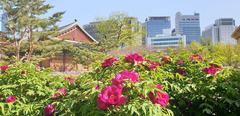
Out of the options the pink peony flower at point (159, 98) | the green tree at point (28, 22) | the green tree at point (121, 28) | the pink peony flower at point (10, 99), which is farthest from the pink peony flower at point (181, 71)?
the green tree at point (121, 28)

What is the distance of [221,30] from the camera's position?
7264 inches

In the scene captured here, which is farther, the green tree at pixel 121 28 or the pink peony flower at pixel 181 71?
the green tree at pixel 121 28

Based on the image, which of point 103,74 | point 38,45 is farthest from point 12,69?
point 38,45

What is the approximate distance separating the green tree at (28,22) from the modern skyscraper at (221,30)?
146672mm

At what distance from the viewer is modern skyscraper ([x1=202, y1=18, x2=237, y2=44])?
17400 centimetres

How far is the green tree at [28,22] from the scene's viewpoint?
26.7 meters

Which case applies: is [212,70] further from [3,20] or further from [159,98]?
[3,20]

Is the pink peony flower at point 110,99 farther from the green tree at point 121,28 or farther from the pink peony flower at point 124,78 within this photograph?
the green tree at point 121,28

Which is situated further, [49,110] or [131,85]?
[49,110]

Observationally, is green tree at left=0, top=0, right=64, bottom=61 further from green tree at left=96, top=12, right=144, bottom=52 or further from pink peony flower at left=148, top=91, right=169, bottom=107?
pink peony flower at left=148, top=91, right=169, bottom=107

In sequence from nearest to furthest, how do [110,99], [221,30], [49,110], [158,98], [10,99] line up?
[110,99]
[158,98]
[49,110]
[10,99]
[221,30]

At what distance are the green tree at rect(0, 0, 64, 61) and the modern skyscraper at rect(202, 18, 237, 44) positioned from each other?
481 feet

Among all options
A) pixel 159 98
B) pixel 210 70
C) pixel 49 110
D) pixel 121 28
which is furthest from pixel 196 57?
pixel 121 28

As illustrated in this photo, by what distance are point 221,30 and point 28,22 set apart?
545 feet
